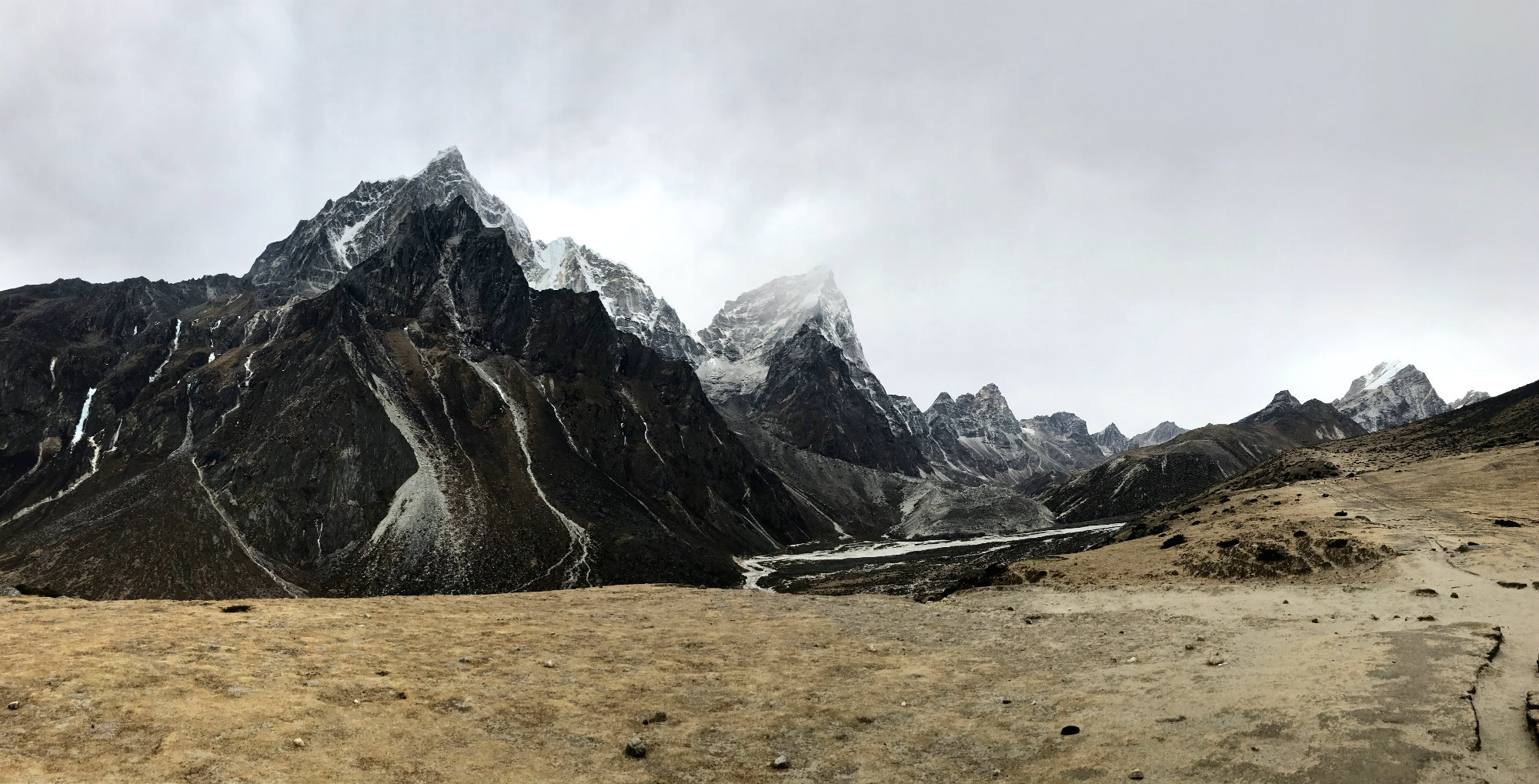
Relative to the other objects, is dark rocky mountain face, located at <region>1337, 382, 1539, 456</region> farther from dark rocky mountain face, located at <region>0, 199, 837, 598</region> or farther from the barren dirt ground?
dark rocky mountain face, located at <region>0, 199, 837, 598</region>

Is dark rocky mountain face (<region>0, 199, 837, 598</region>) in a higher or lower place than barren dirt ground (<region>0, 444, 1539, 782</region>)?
higher

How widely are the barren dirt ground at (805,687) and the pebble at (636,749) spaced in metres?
0.55

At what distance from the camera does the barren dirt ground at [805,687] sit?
1391 centimetres

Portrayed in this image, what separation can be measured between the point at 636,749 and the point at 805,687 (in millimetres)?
7301

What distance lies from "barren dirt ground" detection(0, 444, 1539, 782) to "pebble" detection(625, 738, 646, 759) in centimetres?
55

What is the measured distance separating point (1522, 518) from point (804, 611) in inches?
1926

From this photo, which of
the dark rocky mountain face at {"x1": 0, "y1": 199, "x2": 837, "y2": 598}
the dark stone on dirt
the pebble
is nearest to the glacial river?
the dark rocky mountain face at {"x1": 0, "y1": 199, "x2": 837, "y2": 598}

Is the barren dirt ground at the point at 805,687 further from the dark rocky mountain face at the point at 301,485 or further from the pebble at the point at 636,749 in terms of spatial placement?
the dark rocky mountain face at the point at 301,485

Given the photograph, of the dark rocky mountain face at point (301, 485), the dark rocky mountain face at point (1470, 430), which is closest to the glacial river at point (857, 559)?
the dark rocky mountain face at point (301, 485)

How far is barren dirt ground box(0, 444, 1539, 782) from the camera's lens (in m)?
13.9

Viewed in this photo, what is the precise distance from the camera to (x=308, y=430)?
15688 cm

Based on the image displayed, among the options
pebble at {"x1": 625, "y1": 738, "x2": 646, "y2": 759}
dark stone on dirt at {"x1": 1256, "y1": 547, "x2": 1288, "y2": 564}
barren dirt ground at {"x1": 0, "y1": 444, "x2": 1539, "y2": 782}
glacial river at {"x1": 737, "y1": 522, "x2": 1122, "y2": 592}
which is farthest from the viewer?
glacial river at {"x1": 737, "y1": 522, "x2": 1122, "y2": 592}

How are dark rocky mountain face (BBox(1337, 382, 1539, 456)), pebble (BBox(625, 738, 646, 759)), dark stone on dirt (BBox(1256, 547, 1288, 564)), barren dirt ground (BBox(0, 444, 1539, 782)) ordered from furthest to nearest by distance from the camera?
dark rocky mountain face (BBox(1337, 382, 1539, 456))
dark stone on dirt (BBox(1256, 547, 1288, 564))
pebble (BBox(625, 738, 646, 759))
barren dirt ground (BBox(0, 444, 1539, 782))

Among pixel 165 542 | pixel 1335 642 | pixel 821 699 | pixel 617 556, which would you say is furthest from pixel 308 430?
pixel 1335 642
